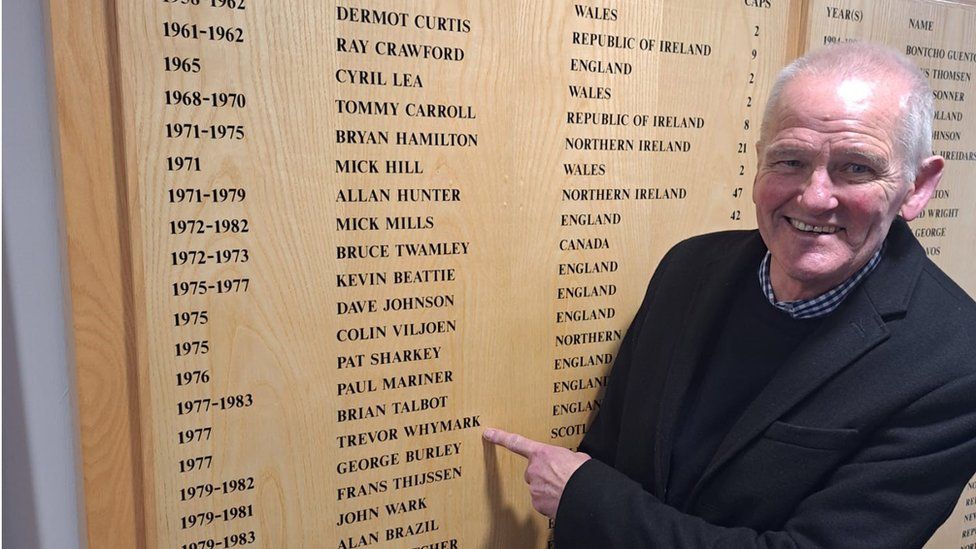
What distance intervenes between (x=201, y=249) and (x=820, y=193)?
3.31ft

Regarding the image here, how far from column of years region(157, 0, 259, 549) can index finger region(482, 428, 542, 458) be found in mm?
460

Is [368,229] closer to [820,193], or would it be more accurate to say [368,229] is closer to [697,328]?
[697,328]

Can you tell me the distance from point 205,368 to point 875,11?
5.59 feet

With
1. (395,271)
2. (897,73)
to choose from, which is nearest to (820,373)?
(897,73)

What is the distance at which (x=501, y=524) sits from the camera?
136 cm

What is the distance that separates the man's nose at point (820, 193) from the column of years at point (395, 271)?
593 mm

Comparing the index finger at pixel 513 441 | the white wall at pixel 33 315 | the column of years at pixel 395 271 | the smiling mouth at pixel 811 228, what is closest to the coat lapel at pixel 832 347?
the smiling mouth at pixel 811 228

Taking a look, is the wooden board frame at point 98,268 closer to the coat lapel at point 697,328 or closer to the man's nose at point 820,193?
the coat lapel at point 697,328

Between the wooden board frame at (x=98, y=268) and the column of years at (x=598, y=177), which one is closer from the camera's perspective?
the wooden board frame at (x=98, y=268)

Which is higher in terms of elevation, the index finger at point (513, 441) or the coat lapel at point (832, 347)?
the coat lapel at point (832, 347)

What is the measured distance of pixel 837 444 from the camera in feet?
3.22

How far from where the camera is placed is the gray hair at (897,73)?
3.34 ft

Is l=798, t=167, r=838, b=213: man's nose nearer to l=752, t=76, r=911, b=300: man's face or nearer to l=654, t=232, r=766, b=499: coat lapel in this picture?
l=752, t=76, r=911, b=300: man's face

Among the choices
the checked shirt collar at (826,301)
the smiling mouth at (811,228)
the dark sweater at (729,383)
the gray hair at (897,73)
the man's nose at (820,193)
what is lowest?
the dark sweater at (729,383)
